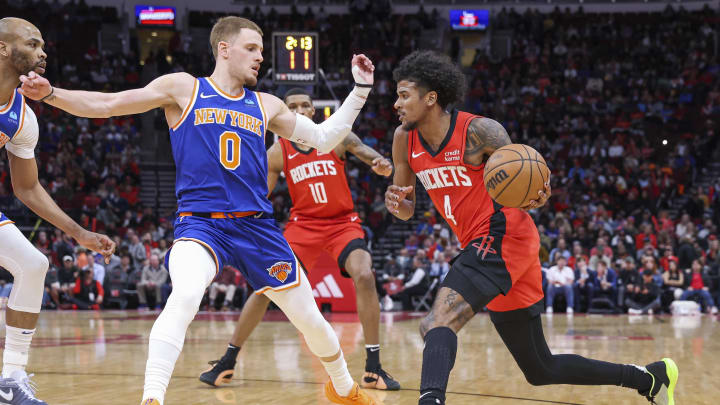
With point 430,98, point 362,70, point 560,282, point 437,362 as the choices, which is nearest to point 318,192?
point 430,98

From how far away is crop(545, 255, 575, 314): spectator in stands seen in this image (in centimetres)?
1534

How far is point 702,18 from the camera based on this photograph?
27.4 m

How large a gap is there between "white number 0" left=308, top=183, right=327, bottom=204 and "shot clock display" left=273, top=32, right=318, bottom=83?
8.18 metres

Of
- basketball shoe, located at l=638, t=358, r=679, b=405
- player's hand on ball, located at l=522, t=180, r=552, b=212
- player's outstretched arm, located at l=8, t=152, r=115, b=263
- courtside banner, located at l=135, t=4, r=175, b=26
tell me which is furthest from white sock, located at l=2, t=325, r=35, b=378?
courtside banner, located at l=135, t=4, r=175, b=26

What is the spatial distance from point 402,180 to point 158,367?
77.6 inches

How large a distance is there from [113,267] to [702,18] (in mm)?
21750

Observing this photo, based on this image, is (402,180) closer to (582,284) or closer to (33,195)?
(33,195)

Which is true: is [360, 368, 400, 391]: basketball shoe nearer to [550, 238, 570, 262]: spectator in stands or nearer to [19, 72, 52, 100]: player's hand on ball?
[19, 72, 52, 100]: player's hand on ball

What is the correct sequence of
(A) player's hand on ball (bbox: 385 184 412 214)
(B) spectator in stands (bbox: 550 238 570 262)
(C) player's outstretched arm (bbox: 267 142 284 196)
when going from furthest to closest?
(B) spectator in stands (bbox: 550 238 570 262) < (C) player's outstretched arm (bbox: 267 142 284 196) < (A) player's hand on ball (bbox: 385 184 412 214)

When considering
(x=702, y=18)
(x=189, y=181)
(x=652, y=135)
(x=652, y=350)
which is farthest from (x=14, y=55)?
(x=702, y=18)

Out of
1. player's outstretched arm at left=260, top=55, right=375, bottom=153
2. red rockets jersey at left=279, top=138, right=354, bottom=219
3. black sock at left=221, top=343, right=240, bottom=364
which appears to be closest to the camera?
player's outstretched arm at left=260, top=55, right=375, bottom=153

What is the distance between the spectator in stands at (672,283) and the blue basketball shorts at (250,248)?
12.8 m

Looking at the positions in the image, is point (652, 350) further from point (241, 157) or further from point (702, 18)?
point (702, 18)

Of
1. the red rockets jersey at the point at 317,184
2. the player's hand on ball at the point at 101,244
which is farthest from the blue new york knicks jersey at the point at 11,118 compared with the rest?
the red rockets jersey at the point at 317,184
